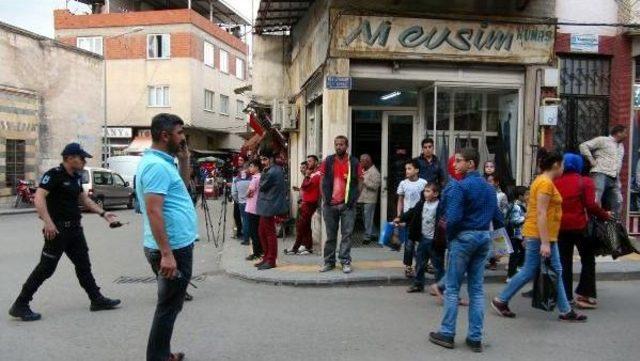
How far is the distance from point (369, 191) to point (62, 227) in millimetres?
6078

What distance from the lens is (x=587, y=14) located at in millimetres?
10672

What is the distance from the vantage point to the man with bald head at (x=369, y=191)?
36.3 ft

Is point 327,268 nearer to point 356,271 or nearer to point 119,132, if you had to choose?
point 356,271

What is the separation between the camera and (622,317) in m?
6.42

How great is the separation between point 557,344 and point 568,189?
1778 mm

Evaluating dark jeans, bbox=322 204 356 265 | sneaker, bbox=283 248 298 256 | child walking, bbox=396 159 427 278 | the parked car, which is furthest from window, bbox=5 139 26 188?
child walking, bbox=396 159 427 278

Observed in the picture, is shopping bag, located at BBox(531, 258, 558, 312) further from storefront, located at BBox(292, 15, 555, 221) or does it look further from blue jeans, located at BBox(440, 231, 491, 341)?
storefront, located at BBox(292, 15, 555, 221)

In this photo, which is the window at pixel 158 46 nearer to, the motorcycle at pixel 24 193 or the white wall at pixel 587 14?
the motorcycle at pixel 24 193

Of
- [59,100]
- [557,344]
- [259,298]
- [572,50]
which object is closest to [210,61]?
[59,100]

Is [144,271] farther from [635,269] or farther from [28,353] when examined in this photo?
[635,269]

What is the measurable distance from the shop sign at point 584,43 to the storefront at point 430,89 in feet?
2.77

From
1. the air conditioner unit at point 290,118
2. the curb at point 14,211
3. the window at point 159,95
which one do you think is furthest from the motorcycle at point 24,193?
the window at point 159,95

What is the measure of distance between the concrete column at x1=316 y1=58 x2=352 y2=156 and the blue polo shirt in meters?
5.35

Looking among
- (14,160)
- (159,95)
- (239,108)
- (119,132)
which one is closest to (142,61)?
(159,95)
